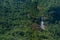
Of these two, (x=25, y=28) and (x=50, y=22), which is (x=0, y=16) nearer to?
(x=25, y=28)

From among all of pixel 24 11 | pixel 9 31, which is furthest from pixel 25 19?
pixel 9 31

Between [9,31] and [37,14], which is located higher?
[37,14]

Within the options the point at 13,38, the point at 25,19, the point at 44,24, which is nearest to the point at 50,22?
the point at 44,24

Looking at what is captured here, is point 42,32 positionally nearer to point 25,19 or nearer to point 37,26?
point 37,26

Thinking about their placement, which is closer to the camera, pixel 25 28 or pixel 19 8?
pixel 25 28

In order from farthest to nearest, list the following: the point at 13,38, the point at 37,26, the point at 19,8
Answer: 1. the point at 19,8
2. the point at 37,26
3. the point at 13,38

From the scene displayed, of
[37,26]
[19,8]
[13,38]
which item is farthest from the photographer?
[19,8]
